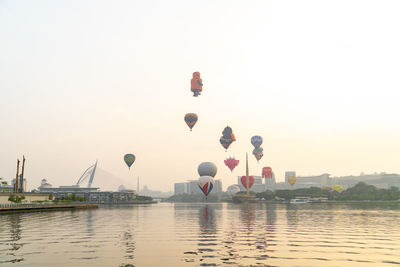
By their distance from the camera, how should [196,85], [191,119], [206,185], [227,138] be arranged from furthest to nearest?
[227,138], [206,185], [191,119], [196,85]

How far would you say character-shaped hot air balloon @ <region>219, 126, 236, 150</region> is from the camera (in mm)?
185250

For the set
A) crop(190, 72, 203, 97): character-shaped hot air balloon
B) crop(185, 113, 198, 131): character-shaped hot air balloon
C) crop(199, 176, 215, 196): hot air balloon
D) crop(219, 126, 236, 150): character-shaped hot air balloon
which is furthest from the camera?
crop(219, 126, 236, 150): character-shaped hot air balloon

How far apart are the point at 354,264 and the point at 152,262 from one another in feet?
41.8

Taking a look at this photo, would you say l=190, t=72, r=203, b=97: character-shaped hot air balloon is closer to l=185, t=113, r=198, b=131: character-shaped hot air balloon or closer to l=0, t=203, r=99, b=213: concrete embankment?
l=185, t=113, r=198, b=131: character-shaped hot air balloon

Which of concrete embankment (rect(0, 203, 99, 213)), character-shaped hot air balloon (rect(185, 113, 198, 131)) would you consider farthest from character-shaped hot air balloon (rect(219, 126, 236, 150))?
concrete embankment (rect(0, 203, 99, 213))

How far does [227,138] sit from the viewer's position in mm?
185625

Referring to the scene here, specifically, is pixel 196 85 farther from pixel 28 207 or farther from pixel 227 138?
pixel 227 138

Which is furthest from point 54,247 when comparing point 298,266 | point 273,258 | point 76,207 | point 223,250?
point 76,207

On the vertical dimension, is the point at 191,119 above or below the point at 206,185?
above

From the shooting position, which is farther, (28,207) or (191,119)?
(191,119)

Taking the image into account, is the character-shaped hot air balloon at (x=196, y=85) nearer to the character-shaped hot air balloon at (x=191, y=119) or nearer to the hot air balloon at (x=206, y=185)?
the character-shaped hot air balloon at (x=191, y=119)

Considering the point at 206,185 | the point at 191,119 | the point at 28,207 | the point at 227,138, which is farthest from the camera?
the point at 227,138

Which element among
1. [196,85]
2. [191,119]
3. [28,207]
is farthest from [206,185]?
[28,207]

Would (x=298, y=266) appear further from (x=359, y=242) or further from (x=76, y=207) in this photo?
(x=76, y=207)
